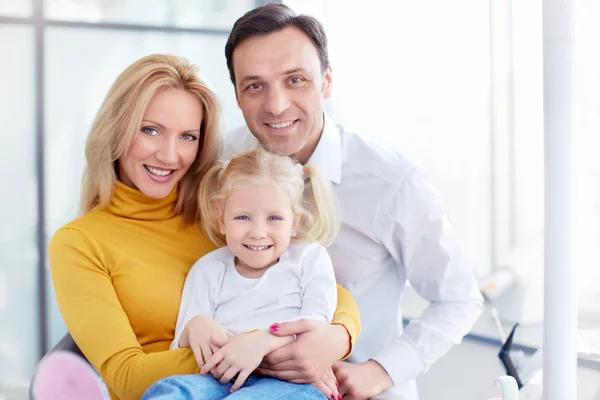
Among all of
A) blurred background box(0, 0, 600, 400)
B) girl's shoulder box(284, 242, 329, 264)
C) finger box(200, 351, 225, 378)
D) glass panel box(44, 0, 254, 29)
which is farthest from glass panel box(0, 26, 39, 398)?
finger box(200, 351, 225, 378)

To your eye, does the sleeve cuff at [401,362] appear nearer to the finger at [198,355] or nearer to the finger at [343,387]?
the finger at [343,387]

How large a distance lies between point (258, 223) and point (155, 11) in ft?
6.53

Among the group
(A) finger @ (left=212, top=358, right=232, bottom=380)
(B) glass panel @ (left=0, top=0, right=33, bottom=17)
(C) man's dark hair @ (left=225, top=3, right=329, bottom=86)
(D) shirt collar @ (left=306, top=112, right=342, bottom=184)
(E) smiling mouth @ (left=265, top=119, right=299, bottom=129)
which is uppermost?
(B) glass panel @ (left=0, top=0, right=33, bottom=17)

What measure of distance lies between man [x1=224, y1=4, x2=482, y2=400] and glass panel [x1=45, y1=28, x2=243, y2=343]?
1.24 meters

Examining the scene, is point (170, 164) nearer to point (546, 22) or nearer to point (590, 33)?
point (546, 22)

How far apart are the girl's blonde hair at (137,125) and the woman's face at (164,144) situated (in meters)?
0.02

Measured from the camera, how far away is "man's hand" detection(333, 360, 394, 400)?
1.61m

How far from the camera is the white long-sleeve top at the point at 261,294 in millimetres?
1477

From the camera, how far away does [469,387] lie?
8.73ft

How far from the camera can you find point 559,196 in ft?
3.11

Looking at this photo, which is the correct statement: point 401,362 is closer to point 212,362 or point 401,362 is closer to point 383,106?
point 212,362

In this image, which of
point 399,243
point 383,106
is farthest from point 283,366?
point 383,106

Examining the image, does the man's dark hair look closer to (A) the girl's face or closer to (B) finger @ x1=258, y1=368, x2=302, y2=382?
(A) the girl's face

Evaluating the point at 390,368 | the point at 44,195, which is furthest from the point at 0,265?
the point at 390,368
